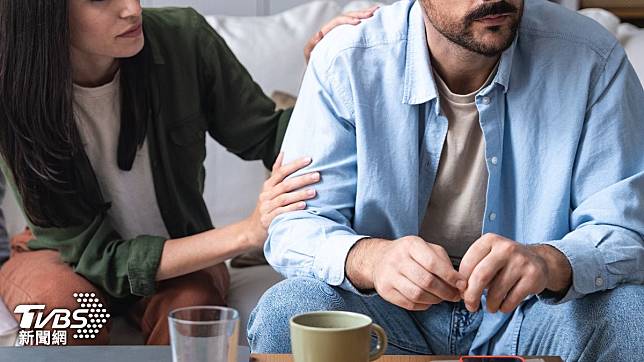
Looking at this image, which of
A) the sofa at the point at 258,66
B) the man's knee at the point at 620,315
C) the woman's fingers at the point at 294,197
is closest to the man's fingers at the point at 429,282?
the man's knee at the point at 620,315

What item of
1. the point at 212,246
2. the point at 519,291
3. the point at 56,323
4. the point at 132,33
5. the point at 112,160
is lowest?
the point at 56,323

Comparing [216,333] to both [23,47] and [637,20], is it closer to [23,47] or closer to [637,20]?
[23,47]

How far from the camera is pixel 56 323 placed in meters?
1.74

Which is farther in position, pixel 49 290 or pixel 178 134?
pixel 178 134

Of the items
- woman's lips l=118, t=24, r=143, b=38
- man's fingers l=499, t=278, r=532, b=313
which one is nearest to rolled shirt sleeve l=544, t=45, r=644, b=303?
man's fingers l=499, t=278, r=532, b=313

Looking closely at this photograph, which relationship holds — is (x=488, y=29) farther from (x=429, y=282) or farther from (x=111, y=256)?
(x=111, y=256)

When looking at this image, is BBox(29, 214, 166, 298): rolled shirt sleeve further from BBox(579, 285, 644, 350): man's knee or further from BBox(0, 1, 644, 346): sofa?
BBox(579, 285, 644, 350): man's knee

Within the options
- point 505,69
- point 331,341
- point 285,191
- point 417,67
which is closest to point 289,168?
point 285,191

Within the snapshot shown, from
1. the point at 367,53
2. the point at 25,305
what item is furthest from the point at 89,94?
the point at 367,53

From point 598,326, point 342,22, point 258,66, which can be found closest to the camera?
point 598,326

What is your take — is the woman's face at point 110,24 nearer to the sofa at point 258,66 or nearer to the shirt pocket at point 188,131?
Answer: the shirt pocket at point 188,131

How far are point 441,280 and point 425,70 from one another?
1.31ft

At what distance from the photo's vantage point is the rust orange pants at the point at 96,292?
5.78 feet

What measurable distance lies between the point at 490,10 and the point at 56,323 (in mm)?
901
